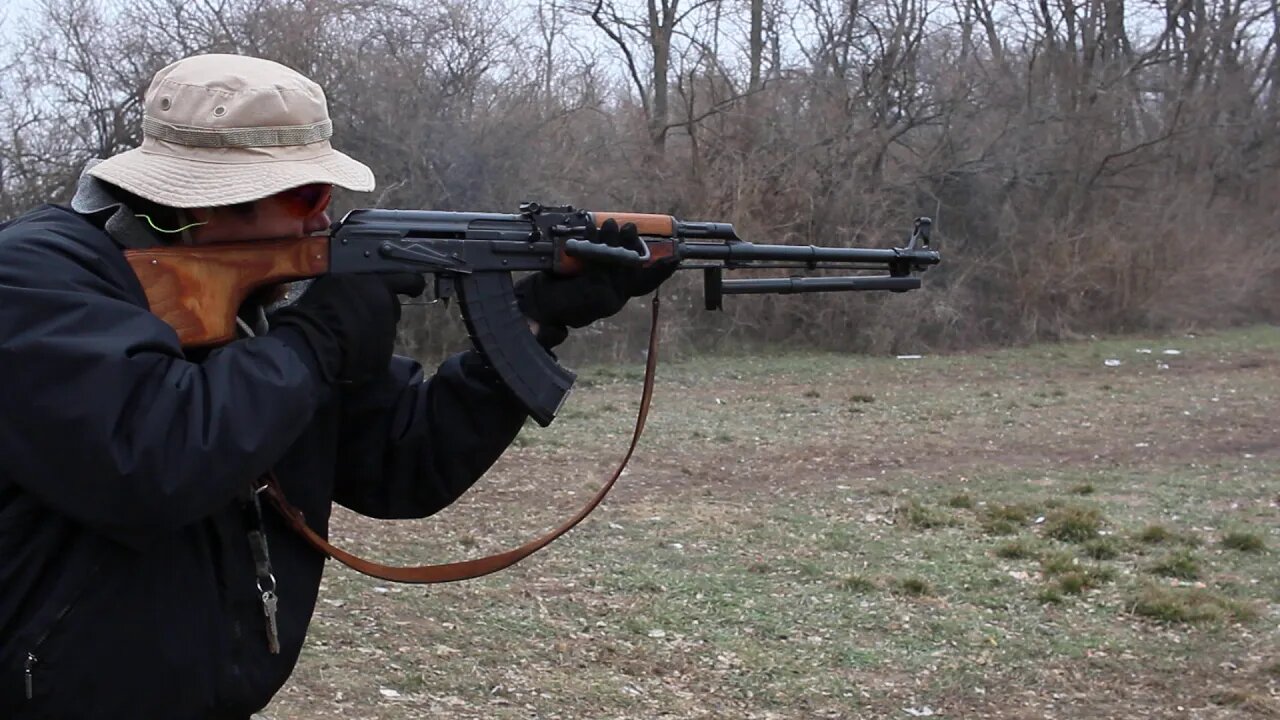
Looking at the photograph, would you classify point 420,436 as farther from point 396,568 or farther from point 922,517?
point 922,517

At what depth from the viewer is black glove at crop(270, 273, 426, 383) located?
7.82ft

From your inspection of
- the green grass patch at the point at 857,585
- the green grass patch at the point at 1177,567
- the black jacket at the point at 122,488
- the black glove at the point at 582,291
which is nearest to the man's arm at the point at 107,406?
the black jacket at the point at 122,488

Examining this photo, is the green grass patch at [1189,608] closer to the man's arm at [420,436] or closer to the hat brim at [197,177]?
the man's arm at [420,436]

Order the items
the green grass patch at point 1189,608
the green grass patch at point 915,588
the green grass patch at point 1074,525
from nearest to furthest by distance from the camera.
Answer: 1. the green grass patch at point 1189,608
2. the green grass patch at point 915,588
3. the green grass patch at point 1074,525

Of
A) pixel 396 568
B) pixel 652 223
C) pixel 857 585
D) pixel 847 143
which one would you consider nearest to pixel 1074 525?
pixel 857 585

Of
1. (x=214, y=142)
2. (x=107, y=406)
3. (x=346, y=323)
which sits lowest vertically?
(x=107, y=406)

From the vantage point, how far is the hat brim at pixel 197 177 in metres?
2.29

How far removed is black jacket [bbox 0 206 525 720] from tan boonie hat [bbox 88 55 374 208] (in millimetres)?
150

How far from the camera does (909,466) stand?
10695 millimetres

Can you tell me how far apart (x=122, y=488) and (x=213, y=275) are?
1.76ft

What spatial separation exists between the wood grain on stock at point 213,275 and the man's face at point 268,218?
0.02 m

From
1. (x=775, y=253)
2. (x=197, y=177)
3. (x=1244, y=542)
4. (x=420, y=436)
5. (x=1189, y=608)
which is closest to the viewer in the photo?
(x=197, y=177)

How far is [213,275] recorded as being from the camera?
7.95ft

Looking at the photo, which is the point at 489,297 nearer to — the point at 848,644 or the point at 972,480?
the point at 848,644
